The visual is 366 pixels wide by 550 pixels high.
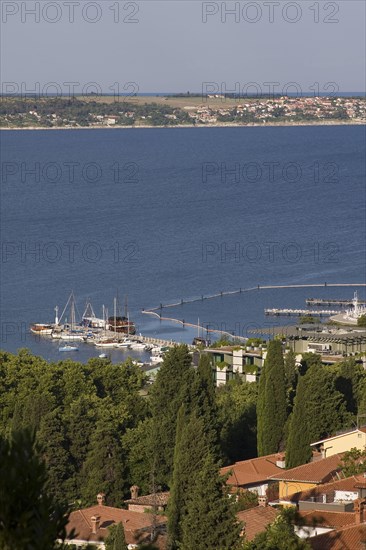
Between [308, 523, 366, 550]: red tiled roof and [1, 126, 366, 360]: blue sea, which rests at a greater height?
[308, 523, 366, 550]: red tiled roof

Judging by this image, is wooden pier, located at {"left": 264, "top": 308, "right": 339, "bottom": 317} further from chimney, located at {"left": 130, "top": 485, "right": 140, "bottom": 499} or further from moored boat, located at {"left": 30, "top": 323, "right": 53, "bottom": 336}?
chimney, located at {"left": 130, "top": 485, "right": 140, "bottom": 499}

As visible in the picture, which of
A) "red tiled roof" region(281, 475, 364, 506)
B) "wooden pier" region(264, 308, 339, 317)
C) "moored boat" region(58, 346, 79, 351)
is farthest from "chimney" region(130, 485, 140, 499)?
"wooden pier" region(264, 308, 339, 317)

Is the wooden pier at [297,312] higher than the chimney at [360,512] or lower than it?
lower

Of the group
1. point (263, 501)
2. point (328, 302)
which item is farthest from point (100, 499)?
point (328, 302)

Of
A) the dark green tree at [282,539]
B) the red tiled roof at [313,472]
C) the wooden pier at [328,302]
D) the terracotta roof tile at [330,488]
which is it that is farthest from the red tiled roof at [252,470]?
the wooden pier at [328,302]

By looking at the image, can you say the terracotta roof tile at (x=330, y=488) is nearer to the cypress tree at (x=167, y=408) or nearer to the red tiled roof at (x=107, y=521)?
the red tiled roof at (x=107, y=521)

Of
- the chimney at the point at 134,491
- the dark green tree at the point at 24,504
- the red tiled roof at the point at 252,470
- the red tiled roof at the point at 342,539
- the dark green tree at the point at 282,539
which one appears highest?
the dark green tree at the point at 24,504
